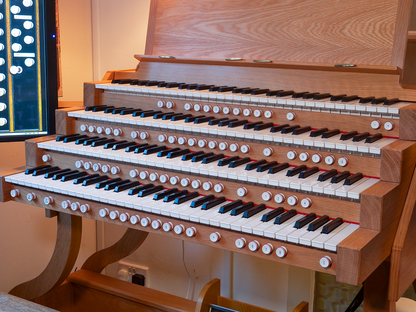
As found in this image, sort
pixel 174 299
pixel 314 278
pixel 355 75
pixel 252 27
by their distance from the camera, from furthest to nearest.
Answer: pixel 314 278, pixel 174 299, pixel 252 27, pixel 355 75

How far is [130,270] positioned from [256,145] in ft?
6.40

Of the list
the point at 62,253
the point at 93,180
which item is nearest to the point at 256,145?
the point at 93,180

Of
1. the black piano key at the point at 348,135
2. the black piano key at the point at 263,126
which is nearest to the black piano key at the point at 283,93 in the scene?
the black piano key at the point at 263,126

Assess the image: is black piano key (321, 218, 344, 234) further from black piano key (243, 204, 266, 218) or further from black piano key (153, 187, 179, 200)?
black piano key (153, 187, 179, 200)

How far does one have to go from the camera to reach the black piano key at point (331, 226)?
1537 millimetres

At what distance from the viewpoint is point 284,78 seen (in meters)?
2.15

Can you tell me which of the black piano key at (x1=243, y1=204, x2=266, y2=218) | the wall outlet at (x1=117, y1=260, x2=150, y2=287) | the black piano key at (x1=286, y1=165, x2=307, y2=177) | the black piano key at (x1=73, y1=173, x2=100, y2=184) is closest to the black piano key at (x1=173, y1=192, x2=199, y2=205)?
the black piano key at (x1=243, y1=204, x2=266, y2=218)

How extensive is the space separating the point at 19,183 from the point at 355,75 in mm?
1471

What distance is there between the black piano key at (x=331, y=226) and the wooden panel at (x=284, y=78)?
59 cm

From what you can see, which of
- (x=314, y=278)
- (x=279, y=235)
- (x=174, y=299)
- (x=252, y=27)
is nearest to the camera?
(x=279, y=235)

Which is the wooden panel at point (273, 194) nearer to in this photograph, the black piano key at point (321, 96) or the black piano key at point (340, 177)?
the black piano key at point (340, 177)

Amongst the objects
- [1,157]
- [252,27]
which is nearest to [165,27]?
[252,27]

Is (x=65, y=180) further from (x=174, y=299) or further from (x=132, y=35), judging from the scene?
(x=132, y=35)

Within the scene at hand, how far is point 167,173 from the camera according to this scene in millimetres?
2002
